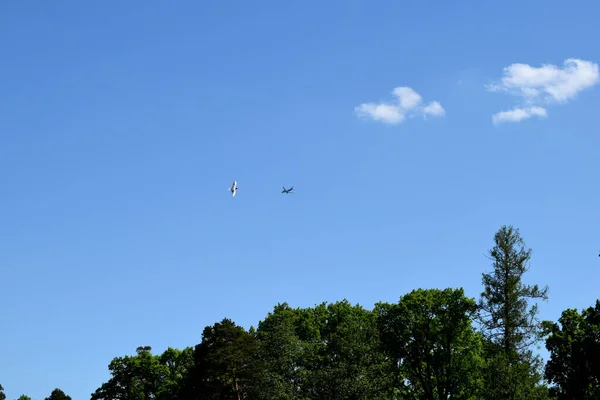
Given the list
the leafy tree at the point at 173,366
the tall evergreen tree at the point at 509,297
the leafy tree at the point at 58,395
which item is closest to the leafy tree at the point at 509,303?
the tall evergreen tree at the point at 509,297

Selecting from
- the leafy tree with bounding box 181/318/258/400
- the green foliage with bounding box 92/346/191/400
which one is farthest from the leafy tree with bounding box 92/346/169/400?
the leafy tree with bounding box 181/318/258/400

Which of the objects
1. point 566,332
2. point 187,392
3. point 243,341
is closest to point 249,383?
point 243,341

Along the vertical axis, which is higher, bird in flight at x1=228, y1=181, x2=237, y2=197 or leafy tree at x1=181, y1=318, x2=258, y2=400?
bird in flight at x1=228, y1=181, x2=237, y2=197

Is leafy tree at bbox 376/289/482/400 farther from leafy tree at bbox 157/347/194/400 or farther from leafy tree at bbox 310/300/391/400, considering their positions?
leafy tree at bbox 157/347/194/400

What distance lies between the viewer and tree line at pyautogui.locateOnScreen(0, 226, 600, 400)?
59.2 meters

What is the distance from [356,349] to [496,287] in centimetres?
Result: 1689

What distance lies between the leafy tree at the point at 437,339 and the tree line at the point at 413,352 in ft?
0.36

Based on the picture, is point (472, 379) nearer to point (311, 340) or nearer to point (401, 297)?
point (401, 297)

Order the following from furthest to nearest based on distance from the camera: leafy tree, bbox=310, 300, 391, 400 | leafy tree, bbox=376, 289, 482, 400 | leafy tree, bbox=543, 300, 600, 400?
1. leafy tree, bbox=376, 289, 482, 400
2. leafy tree, bbox=310, 300, 391, 400
3. leafy tree, bbox=543, 300, 600, 400

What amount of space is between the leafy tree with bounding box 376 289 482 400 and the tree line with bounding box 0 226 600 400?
110mm

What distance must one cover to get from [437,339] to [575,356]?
24316 mm

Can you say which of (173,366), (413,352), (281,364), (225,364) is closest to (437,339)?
(413,352)

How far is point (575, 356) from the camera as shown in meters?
57.7

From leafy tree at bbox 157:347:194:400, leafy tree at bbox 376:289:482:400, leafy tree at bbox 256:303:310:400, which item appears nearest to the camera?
leafy tree at bbox 256:303:310:400
